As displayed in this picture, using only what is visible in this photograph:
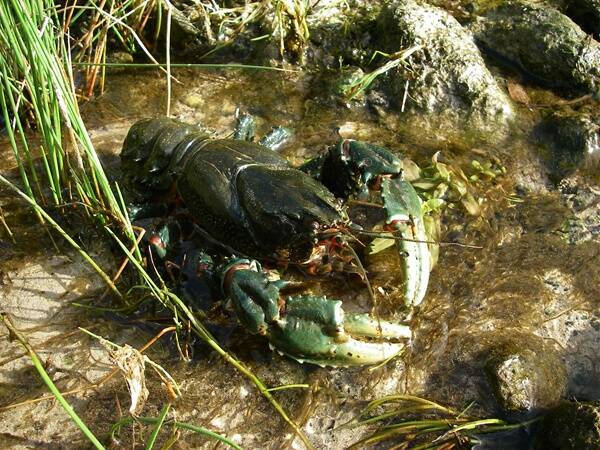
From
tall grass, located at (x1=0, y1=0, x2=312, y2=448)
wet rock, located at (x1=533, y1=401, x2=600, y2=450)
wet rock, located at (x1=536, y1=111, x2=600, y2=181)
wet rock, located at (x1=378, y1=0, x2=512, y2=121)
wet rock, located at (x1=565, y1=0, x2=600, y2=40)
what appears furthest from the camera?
wet rock, located at (x1=565, y1=0, x2=600, y2=40)

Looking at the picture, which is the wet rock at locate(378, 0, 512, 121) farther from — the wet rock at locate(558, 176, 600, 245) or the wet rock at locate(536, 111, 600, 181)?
the wet rock at locate(558, 176, 600, 245)

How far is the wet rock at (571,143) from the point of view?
4695 mm

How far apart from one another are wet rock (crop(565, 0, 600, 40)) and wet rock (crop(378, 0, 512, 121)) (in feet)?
3.87

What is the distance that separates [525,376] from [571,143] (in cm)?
217

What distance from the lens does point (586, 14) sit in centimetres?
561

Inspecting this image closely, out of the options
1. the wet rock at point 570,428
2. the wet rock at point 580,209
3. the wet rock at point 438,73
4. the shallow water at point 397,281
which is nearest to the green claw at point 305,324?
the shallow water at point 397,281

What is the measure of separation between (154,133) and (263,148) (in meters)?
0.86

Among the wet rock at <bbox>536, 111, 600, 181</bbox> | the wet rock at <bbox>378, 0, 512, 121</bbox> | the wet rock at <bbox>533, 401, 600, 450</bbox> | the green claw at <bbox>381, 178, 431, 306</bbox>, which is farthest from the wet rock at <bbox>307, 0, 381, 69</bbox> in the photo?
the wet rock at <bbox>533, 401, 600, 450</bbox>

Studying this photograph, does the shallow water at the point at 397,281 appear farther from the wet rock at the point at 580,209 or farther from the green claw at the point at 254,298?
the green claw at the point at 254,298

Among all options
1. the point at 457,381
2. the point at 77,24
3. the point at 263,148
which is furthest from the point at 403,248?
the point at 77,24

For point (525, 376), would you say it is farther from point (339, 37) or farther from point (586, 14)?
point (586, 14)

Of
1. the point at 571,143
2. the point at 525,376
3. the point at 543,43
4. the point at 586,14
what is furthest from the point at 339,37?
the point at 525,376

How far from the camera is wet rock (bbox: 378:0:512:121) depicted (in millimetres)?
5020

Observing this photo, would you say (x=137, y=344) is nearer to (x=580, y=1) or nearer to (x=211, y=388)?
(x=211, y=388)
